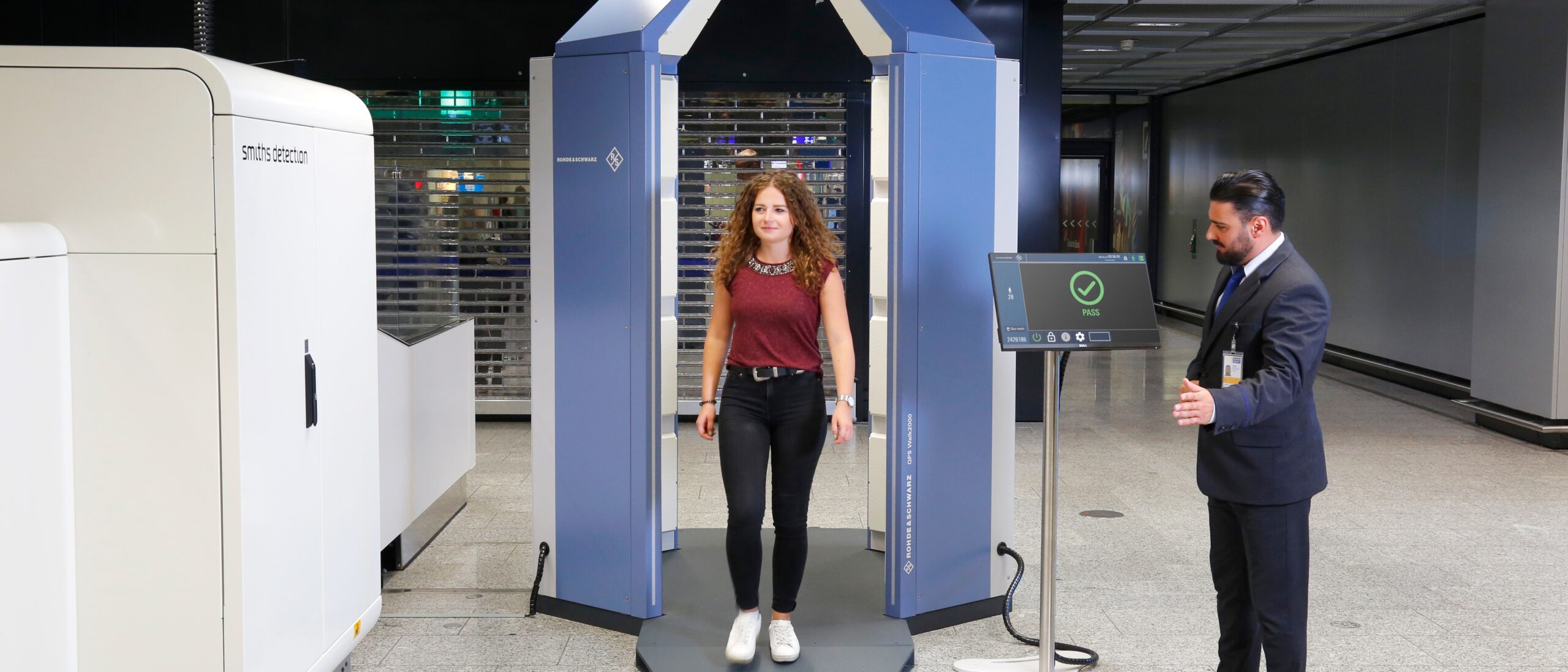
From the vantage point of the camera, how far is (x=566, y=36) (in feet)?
13.6

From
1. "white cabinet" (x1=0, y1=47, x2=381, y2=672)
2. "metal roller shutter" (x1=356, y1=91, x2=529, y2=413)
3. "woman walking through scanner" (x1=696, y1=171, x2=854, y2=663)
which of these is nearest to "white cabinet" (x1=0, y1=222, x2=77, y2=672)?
"white cabinet" (x1=0, y1=47, x2=381, y2=672)

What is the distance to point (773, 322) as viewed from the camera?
3.73 metres

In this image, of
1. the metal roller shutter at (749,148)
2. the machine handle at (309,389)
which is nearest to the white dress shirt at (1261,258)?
the machine handle at (309,389)

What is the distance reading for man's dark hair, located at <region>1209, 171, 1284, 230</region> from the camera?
10.3 ft

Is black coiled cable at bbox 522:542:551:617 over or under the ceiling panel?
under

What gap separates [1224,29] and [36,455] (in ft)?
32.1

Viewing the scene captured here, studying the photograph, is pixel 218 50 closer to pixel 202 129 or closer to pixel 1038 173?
pixel 1038 173

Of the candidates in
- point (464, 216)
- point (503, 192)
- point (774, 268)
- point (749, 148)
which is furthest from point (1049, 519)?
point (464, 216)

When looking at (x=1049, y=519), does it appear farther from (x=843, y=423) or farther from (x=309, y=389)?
(x=309, y=389)

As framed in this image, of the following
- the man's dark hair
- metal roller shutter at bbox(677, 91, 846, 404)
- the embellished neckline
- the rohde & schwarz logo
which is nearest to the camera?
the man's dark hair

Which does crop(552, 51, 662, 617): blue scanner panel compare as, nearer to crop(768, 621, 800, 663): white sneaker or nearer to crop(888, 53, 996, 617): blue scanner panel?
crop(768, 621, 800, 663): white sneaker

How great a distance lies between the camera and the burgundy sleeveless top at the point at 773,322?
146 inches

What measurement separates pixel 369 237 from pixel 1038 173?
5535 millimetres

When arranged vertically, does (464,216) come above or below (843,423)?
above
